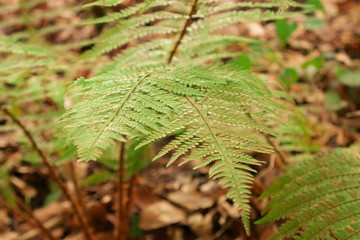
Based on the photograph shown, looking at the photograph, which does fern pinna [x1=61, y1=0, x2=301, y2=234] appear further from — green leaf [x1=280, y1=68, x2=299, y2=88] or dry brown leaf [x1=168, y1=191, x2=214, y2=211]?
dry brown leaf [x1=168, y1=191, x2=214, y2=211]

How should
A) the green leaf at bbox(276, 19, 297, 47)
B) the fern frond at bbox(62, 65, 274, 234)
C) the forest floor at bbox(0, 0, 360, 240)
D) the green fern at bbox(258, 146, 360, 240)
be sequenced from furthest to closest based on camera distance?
the green leaf at bbox(276, 19, 297, 47) → the forest floor at bbox(0, 0, 360, 240) → the green fern at bbox(258, 146, 360, 240) → the fern frond at bbox(62, 65, 274, 234)

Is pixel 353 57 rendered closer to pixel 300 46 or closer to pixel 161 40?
pixel 300 46

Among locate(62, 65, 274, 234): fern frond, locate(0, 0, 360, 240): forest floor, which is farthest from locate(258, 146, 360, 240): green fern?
locate(0, 0, 360, 240): forest floor

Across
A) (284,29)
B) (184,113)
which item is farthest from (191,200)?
(184,113)

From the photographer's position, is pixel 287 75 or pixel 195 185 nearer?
pixel 287 75

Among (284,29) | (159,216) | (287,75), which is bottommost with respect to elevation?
(159,216)

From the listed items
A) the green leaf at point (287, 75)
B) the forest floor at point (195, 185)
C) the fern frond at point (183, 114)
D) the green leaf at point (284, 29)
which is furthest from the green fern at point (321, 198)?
the green leaf at point (284, 29)

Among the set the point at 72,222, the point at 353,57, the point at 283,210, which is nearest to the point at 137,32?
the point at 283,210

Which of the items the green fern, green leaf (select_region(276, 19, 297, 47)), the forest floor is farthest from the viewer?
green leaf (select_region(276, 19, 297, 47))

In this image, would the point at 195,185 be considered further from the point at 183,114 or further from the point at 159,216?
the point at 183,114
